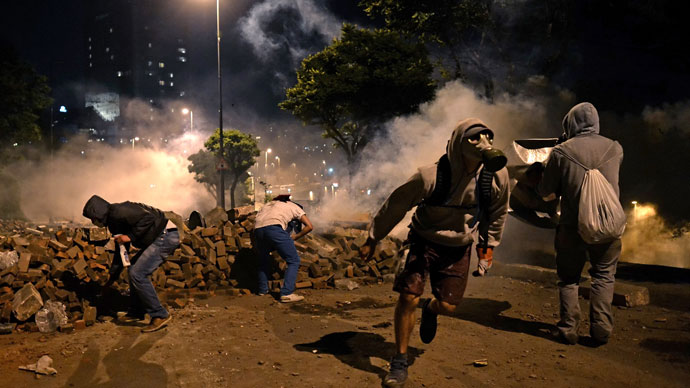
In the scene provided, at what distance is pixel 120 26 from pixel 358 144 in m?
127

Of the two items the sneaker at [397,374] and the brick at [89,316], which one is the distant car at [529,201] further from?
the brick at [89,316]

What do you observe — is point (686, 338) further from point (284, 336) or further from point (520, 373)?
point (284, 336)

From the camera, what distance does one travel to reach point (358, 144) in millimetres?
23328

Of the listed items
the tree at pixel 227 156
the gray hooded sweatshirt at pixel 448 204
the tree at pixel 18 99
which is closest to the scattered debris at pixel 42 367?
the gray hooded sweatshirt at pixel 448 204

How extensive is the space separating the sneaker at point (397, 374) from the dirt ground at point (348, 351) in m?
0.13

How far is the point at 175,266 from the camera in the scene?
24.4 feet

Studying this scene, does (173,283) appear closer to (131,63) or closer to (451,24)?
(451,24)

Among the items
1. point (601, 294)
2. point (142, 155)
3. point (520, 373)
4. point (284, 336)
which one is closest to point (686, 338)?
point (601, 294)

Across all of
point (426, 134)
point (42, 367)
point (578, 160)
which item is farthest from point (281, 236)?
point (426, 134)

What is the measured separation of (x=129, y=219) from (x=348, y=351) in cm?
268

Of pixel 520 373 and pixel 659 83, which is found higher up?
pixel 659 83

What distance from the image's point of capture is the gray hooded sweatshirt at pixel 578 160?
422 cm

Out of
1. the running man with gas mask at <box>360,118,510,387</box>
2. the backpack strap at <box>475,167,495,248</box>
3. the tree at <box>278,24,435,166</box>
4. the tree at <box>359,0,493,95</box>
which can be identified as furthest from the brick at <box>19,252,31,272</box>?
the tree at <box>278,24,435,166</box>

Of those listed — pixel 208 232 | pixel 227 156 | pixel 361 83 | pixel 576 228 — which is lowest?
pixel 208 232
